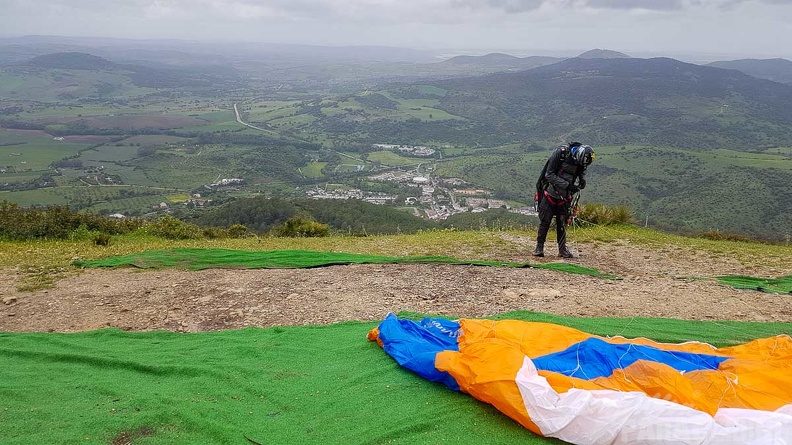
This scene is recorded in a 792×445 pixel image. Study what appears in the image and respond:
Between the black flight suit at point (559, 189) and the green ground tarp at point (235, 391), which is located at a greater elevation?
the black flight suit at point (559, 189)

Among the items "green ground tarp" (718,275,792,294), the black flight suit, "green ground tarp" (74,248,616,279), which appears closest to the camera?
"green ground tarp" (718,275,792,294)

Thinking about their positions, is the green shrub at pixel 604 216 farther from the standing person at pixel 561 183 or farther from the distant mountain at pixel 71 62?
the distant mountain at pixel 71 62

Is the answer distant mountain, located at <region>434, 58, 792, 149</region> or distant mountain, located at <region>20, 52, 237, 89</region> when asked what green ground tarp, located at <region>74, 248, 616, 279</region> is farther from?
A: distant mountain, located at <region>20, 52, 237, 89</region>

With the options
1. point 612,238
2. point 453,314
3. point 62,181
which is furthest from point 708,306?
point 62,181

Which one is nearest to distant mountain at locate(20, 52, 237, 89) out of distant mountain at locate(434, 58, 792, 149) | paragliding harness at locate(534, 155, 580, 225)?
distant mountain at locate(434, 58, 792, 149)

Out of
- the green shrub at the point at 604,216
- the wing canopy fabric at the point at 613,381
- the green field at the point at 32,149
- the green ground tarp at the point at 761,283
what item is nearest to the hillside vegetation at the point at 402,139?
the green field at the point at 32,149

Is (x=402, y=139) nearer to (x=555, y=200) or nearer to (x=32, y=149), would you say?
(x=32, y=149)

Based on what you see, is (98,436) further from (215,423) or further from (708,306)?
(708,306)
